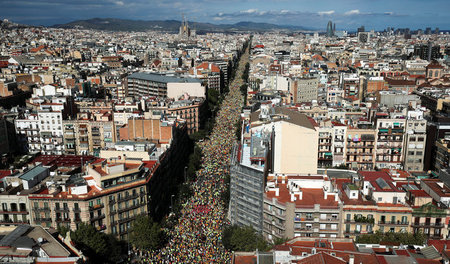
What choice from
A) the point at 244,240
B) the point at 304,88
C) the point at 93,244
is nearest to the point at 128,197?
the point at 93,244

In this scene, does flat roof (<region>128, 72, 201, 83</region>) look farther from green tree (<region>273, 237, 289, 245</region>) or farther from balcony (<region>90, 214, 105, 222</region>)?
green tree (<region>273, 237, 289, 245</region>)

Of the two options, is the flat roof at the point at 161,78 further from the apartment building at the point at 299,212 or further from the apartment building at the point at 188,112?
the apartment building at the point at 299,212

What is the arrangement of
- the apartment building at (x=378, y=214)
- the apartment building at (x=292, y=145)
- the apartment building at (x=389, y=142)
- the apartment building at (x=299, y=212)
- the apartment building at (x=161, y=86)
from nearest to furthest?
the apartment building at (x=378, y=214) → the apartment building at (x=299, y=212) → the apartment building at (x=292, y=145) → the apartment building at (x=389, y=142) → the apartment building at (x=161, y=86)

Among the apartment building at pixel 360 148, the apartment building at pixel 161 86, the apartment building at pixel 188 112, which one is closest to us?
the apartment building at pixel 360 148

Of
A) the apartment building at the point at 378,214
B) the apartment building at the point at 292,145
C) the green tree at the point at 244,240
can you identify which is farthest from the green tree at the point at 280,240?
the apartment building at the point at 292,145

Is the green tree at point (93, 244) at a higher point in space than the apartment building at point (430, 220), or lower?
lower

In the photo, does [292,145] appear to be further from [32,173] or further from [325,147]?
[32,173]
